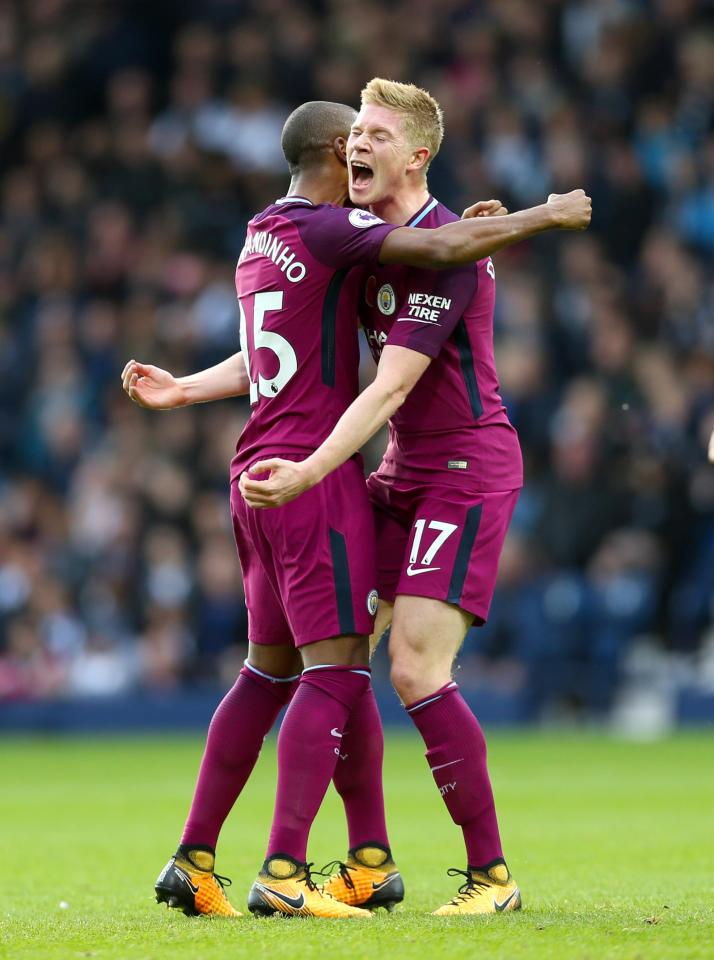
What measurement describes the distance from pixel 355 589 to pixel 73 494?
11.7 metres

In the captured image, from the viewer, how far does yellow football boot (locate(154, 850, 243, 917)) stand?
17.3 ft

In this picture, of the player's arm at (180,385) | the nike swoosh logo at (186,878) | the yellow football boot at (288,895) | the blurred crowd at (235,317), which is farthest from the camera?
the blurred crowd at (235,317)

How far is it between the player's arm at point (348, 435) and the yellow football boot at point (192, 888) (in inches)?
46.2

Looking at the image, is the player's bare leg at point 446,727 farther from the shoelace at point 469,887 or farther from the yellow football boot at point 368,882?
the yellow football boot at point 368,882

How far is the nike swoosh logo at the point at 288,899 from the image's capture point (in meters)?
5.03

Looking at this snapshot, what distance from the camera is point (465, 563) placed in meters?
5.30

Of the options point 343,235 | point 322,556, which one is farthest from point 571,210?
point 322,556

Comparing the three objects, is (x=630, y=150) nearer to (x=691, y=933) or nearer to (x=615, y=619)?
(x=615, y=619)

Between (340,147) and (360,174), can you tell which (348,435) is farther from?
(340,147)

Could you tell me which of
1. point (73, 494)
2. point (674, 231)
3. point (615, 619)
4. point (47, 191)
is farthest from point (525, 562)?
point (47, 191)

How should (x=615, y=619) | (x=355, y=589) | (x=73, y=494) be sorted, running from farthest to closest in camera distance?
(x=73, y=494) < (x=615, y=619) < (x=355, y=589)

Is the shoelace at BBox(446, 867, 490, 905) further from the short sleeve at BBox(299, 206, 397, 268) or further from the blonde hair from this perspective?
the blonde hair

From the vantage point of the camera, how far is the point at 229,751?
5.39 meters

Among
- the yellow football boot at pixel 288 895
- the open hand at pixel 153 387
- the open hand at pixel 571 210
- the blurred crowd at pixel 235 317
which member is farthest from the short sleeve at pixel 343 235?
the blurred crowd at pixel 235 317
